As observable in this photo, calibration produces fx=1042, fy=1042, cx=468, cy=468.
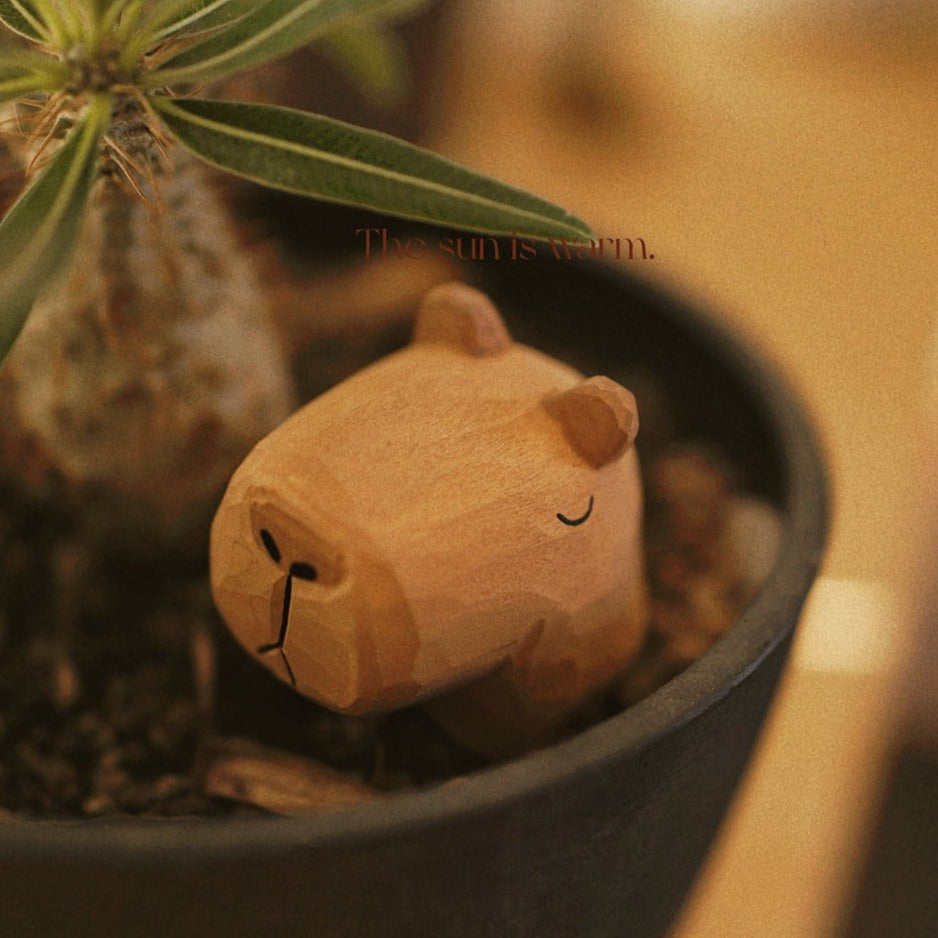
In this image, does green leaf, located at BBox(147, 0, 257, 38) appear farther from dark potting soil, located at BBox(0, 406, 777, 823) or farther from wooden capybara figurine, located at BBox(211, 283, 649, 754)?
dark potting soil, located at BBox(0, 406, 777, 823)

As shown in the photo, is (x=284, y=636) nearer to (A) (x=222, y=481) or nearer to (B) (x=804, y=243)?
(A) (x=222, y=481)

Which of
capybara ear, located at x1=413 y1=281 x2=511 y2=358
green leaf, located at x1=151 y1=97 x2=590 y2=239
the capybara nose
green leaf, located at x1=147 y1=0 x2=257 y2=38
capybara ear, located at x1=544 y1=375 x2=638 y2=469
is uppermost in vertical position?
green leaf, located at x1=147 y1=0 x2=257 y2=38

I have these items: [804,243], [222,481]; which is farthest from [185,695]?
[804,243]

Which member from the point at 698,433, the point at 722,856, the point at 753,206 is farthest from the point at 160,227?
the point at 753,206

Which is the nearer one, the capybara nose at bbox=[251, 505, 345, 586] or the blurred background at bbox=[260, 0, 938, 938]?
the capybara nose at bbox=[251, 505, 345, 586]

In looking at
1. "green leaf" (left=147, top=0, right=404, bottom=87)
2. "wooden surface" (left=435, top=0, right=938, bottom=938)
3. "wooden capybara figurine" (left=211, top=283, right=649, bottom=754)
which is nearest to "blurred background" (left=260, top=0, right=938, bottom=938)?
"wooden surface" (left=435, top=0, right=938, bottom=938)

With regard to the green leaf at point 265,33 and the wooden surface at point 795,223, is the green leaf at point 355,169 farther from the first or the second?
the wooden surface at point 795,223
